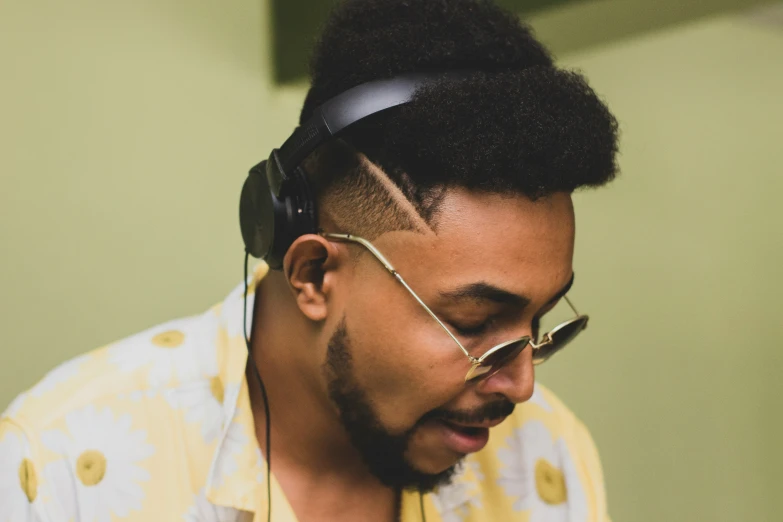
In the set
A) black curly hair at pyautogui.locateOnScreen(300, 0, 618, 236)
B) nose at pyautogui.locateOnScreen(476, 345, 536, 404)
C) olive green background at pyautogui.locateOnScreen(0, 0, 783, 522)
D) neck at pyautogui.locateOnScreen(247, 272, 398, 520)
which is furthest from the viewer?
olive green background at pyautogui.locateOnScreen(0, 0, 783, 522)

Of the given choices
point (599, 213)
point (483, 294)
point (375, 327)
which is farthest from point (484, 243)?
point (599, 213)

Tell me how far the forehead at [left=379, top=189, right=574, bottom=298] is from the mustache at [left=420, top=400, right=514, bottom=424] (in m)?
0.17

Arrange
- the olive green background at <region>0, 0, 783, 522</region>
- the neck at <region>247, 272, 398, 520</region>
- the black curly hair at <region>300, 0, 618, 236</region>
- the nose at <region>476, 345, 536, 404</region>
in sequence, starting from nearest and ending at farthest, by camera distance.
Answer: the black curly hair at <region>300, 0, 618, 236</region>, the nose at <region>476, 345, 536, 404</region>, the neck at <region>247, 272, 398, 520</region>, the olive green background at <region>0, 0, 783, 522</region>

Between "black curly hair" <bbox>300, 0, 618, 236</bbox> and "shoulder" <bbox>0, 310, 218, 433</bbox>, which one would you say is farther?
"shoulder" <bbox>0, 310, 218, 433</bbox>

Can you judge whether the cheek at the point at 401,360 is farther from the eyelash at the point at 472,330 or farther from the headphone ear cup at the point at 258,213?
the headphone ear cup at the point at 258,213

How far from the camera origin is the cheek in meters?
0.87

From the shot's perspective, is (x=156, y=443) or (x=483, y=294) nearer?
(x=483, y=294)

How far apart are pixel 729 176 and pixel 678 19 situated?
703 millimetres

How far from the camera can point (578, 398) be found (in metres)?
1.87

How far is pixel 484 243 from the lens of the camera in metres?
0.84

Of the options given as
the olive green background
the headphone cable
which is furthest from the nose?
the olive green background

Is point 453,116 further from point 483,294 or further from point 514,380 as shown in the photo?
point 514,380

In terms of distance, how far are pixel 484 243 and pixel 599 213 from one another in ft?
3.51

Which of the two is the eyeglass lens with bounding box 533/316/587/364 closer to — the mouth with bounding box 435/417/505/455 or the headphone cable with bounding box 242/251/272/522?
the mouth with bounding box 435/417/505/455
